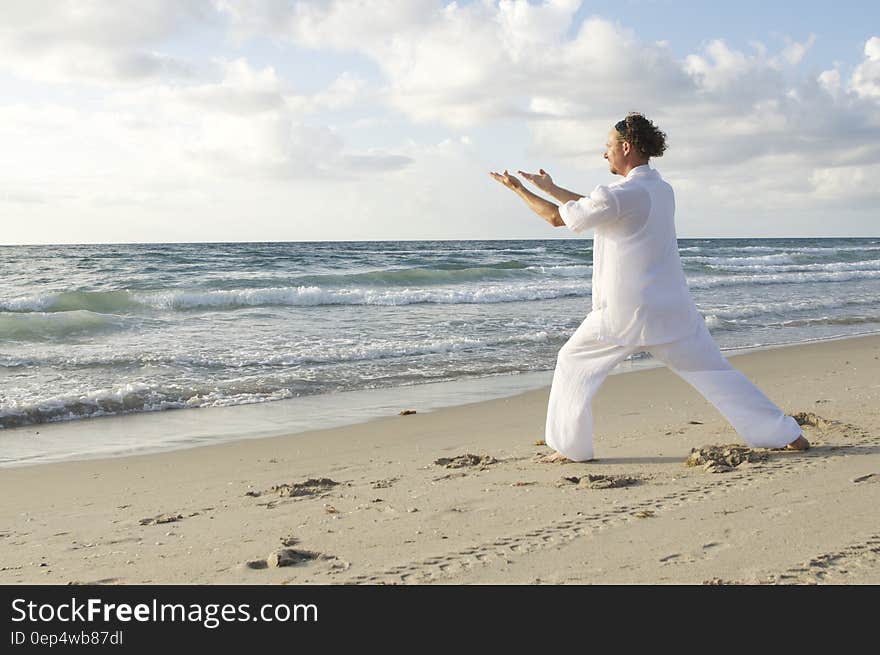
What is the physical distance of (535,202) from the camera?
179 inches

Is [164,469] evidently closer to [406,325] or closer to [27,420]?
[27,420]

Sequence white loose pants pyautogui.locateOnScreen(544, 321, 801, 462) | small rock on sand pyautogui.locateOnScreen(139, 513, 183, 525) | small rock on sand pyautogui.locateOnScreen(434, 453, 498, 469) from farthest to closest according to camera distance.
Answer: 1. small rock on sand pyautogui.locateOnScreen(434, 453, 498, 469)
2. white loose pants pyautogui.locateOnScreen(544, 321, 801, 462)
3. small rock on sand pyautogui.locateOnScreen(139, 513, 183, 525)

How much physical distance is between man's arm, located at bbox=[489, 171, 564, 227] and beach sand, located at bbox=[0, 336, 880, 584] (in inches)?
54.9

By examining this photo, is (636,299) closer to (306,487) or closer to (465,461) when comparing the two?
(465,461)

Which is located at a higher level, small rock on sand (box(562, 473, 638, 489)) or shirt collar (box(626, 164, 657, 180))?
shirt collar (box(626, 164, 657, 180))

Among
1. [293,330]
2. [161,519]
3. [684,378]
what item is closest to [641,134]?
[684,378]

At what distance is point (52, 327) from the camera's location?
1325 cm

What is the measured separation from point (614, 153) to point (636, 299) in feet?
2.61

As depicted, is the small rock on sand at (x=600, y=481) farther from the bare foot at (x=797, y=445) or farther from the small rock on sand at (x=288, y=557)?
the small rock on sand at (x=288, y=557)

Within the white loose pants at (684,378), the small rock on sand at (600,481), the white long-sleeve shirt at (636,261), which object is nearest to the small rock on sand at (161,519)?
the small rock on sand at (600,481)

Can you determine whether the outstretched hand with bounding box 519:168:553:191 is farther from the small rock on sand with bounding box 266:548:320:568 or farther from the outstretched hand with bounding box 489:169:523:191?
the small rock on sand with bounding box 266:548:320:568

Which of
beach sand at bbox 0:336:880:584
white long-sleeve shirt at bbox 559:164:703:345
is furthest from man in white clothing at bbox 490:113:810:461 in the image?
beach sand at bbox 0:336:880:584

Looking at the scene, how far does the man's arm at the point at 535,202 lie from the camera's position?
453 cm

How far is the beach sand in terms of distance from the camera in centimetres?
323
